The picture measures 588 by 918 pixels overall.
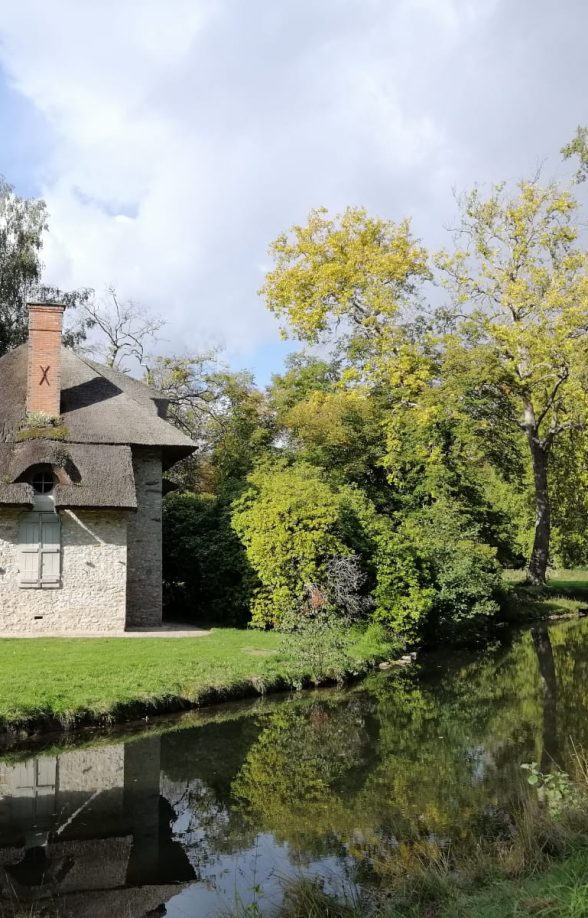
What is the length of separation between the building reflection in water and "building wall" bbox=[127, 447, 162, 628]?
405 inches

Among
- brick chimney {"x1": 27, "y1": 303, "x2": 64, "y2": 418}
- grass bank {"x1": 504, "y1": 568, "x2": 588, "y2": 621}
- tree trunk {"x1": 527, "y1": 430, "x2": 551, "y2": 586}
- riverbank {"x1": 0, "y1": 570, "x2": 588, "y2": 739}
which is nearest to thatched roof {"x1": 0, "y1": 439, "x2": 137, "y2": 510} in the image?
brick chimney {"x1": 27, "y1": 303, "x2": 64, "y2": 418}

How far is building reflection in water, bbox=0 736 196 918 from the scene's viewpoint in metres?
7.16

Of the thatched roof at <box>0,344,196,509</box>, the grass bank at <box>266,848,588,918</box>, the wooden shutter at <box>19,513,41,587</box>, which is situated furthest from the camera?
the wooden shutter at <box>19,513,41,587</box>

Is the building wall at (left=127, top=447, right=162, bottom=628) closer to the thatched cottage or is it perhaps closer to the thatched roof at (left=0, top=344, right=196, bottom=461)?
the thatched cottage

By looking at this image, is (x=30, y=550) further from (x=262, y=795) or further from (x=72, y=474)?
(x=262, y=795)

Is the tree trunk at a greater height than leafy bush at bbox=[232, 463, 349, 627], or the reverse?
the tree trunk

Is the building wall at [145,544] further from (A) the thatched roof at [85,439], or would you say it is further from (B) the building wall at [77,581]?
(B) the building wall at [77,581]

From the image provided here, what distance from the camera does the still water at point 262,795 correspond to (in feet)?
24.2

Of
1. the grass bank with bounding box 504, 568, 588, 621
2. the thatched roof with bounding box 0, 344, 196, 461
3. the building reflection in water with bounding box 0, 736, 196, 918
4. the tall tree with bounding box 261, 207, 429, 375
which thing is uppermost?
the tall tree with bounding box 261, 207, 429, 375

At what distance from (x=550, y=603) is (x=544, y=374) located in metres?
8.84

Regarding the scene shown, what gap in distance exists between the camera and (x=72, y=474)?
19484 millimetres

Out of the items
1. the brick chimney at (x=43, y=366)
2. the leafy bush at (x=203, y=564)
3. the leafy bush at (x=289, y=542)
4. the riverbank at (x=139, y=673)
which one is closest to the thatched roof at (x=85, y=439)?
the brick chimney at (x=43, y=366)

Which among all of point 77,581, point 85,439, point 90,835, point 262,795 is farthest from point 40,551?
point 90,835

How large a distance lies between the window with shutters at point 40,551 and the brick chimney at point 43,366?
279 cm
